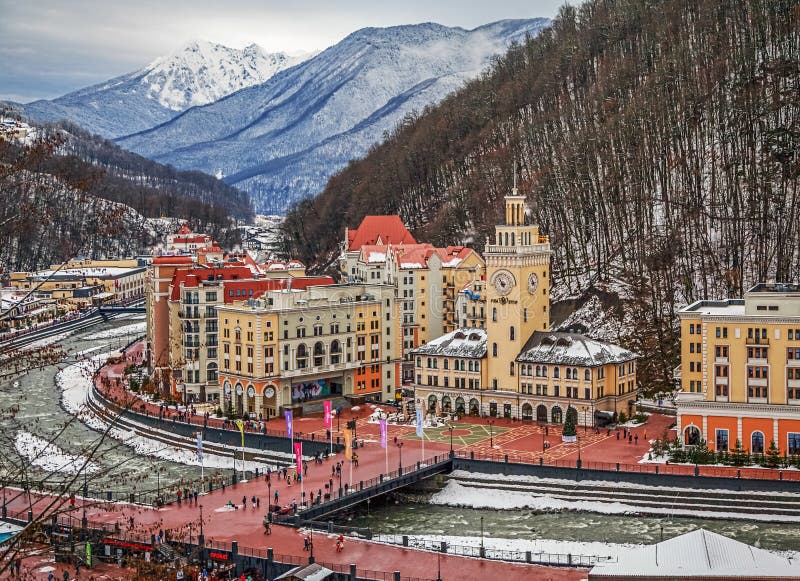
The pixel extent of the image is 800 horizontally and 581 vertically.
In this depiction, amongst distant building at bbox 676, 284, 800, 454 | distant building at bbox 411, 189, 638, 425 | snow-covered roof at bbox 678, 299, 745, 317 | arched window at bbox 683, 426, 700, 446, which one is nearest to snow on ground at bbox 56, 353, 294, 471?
distant building at bbox 411, 189, 638, 425

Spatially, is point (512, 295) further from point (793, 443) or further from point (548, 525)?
point (548, 525)

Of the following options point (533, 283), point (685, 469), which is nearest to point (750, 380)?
point (685, 469)

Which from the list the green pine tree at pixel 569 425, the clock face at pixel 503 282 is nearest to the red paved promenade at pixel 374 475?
the green pine tree at pixel 569 425

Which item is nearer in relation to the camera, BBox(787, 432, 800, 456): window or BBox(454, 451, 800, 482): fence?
BBox(454, 451, 800, 482): fence

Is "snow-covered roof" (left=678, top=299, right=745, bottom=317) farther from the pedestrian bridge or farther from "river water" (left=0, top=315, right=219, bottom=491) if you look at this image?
"river water" (left=0, top=315, right=219, bottom=491)

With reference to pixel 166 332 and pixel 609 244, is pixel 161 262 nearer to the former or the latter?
pixel 166 332

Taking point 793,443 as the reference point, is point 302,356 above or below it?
above
